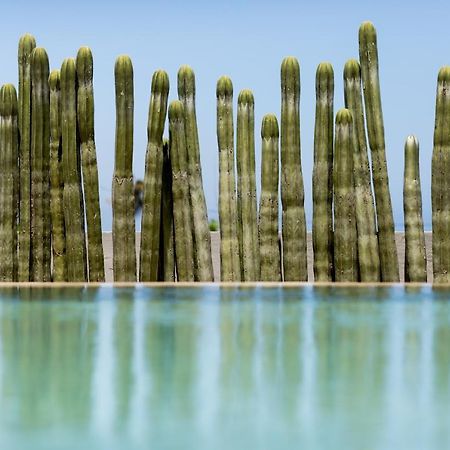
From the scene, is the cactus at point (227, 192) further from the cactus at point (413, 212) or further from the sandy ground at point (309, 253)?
the sandy ground at point (309, 253)

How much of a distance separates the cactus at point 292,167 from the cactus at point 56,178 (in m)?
2.14

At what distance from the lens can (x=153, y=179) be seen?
943 cm

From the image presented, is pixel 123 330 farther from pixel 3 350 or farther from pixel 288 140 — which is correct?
pixel 288 140

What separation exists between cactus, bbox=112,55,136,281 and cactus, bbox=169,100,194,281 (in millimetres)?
401

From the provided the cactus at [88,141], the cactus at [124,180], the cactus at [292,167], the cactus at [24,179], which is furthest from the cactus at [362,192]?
the cactus at [24,179]

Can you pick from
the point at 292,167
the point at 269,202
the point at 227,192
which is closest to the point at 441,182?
the point at 292,167

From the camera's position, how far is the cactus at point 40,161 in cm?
966

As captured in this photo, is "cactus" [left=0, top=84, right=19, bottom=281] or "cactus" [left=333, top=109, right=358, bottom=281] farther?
"cactus" [left=0, top=84, right=19, bottom=281]

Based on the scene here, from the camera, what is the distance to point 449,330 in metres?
5.43

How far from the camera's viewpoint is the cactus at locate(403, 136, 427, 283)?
941cm

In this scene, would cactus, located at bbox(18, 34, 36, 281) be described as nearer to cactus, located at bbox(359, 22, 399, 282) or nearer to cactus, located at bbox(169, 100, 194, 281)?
cactus, located at bbox(169, 100, 194, 281)

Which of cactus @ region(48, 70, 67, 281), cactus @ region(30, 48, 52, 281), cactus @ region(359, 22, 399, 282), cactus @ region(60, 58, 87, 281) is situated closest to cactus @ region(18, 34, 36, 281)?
cactus @ region(30, 48, 52, 281)

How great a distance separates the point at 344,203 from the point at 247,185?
922mm

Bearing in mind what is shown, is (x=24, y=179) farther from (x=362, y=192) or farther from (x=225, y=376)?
(x=225, y=376)
